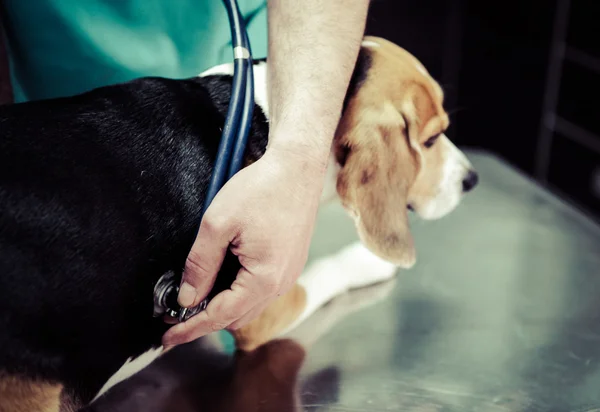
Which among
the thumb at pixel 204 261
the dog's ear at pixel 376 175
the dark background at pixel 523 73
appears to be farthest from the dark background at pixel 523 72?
the thumb at pixel 204 261

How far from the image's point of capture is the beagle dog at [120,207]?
2.46 feet

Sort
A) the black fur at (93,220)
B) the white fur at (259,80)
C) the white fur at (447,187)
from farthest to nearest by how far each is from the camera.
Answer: the white fur at (447,187)
the white fur at (259,80)
the black fur at (93,220)

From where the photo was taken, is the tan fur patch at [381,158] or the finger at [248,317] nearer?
the finger at [248,317]

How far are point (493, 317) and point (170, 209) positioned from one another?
534 mm

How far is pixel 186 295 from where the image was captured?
2.72ft

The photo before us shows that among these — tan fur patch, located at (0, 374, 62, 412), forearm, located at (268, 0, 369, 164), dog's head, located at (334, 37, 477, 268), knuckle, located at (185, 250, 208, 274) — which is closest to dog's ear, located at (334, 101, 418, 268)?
dog's head, located at (334, 37, 477, 268)

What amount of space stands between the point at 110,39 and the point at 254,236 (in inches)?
23.5

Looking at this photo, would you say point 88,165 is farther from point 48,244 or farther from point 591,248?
point 591,248

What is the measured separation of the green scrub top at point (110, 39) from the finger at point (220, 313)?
0.56m

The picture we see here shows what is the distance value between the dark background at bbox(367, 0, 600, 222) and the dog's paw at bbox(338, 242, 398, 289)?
56.6 inches

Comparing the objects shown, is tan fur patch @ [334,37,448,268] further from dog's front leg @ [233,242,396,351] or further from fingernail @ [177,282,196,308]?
fingernail @ [177,282,196,308]

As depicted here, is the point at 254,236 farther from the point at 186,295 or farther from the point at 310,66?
the point at 310,66

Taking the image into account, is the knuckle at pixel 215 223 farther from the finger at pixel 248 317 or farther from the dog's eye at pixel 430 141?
the dog's eye at pixel 430 141

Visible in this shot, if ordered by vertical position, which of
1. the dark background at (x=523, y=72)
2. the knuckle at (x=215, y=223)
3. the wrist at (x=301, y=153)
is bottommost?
the dark background at (x=523, y=72)
